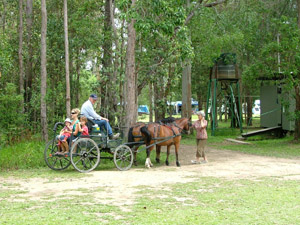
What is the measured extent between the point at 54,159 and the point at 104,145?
1526 mm

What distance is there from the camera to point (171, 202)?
8.05 m

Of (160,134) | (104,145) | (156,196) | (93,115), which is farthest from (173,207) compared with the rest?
(160,134)

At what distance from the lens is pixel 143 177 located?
11086 mm

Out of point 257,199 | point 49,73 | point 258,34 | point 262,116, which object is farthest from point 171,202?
point 258,34

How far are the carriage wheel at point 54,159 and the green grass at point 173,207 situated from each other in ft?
9.35

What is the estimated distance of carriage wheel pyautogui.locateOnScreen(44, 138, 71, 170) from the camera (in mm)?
11930

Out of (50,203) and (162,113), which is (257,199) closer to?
(50,203)

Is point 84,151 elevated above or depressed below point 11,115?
below

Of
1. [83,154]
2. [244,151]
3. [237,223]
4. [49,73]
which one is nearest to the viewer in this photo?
[237,223]

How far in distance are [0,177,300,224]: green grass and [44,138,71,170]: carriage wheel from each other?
2.85 m

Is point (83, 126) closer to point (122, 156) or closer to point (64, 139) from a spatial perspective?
point (64, 139)

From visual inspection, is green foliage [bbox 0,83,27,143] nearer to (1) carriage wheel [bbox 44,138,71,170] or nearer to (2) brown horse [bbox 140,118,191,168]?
(1) carriage wheel [bbox 44,138,71,170]

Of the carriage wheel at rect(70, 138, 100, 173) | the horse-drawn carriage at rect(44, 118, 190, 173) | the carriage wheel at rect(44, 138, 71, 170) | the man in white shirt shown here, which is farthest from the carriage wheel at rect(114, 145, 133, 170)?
the carriage wheel at rect(44, 138, 71, 170)

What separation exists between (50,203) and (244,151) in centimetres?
1197
